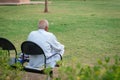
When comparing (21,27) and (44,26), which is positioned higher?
(44,26)

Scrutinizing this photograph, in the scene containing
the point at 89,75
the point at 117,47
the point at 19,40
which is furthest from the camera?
the point at 19,40

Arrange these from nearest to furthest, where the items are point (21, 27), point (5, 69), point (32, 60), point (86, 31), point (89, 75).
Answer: point (89, 75), point (5, 69), point (32, 60), point (86, 31), point (21, 27)

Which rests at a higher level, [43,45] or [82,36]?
[43,45]

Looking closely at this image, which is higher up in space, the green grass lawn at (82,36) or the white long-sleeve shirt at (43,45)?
the white long-sleeve shirt at (43,45)

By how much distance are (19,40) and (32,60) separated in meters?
6.63

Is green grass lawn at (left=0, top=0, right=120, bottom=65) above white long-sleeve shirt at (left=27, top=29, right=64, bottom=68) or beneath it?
beneath

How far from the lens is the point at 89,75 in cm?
280

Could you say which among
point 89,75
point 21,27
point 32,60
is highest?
point 89,75

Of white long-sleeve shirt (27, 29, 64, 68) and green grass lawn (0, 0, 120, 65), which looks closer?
white long-sleeve shirt (27, 29, 64, 68)

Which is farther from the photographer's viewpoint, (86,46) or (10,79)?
(86,46)

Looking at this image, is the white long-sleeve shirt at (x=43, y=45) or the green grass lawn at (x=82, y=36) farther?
the green grass lawn at (x=82, y=36)

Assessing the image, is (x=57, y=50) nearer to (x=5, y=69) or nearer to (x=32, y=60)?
(x=32, y=60)

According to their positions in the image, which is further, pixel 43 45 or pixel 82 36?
pixel 82 36

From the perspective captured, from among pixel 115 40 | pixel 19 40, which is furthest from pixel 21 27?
pixel 115 40
